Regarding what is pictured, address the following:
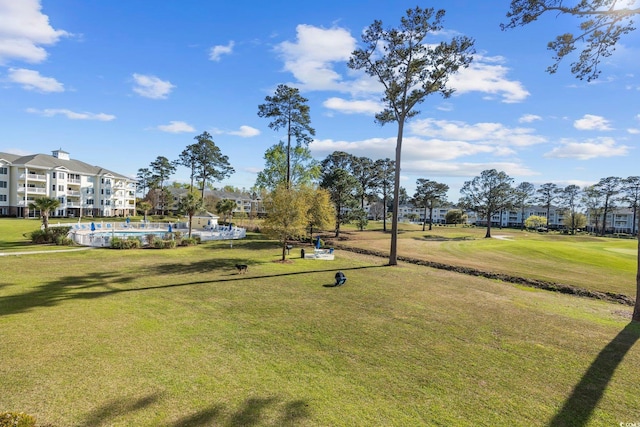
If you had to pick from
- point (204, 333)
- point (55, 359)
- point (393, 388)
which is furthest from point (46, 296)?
point (393, 388)

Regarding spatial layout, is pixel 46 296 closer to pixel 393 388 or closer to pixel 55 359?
pixel 55 359

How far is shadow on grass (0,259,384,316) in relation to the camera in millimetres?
12391

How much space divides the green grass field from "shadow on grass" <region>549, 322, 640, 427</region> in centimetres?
4

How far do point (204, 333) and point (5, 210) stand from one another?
73.3m

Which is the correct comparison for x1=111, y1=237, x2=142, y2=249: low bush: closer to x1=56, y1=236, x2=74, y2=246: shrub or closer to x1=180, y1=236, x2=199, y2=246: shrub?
x1=56, y1=236, x2=74, y2=246: shrub

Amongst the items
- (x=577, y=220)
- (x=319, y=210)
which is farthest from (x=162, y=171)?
(x=577, y=220)

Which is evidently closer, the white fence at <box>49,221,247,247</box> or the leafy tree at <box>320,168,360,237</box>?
the white fence at <box>49,221,247,247</box>

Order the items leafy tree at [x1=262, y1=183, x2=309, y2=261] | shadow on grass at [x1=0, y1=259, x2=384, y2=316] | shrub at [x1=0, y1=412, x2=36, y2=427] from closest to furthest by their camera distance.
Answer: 1. shrub at [x1=0, y1=412, x2=36, y2=427]
2. shadow on grass at [x1=0, y1=259, x2=384, y2=316]
3. leafy tree at [x1=262, y1=183, x2=309, y2=261]

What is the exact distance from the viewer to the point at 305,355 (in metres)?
8.71

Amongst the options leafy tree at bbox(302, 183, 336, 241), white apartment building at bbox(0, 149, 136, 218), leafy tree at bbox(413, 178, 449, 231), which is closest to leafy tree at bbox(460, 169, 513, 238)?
leafy tree at bbox(413, 178, 449, 231)

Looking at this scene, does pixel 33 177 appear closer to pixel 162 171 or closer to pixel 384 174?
pixel 162 171

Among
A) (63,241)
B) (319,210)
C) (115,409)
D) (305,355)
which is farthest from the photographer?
(319,210)

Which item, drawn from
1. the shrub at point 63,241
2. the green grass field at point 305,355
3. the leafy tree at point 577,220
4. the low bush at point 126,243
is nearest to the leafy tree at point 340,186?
the low bush at point 126,243

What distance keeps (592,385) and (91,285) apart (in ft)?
63.2
